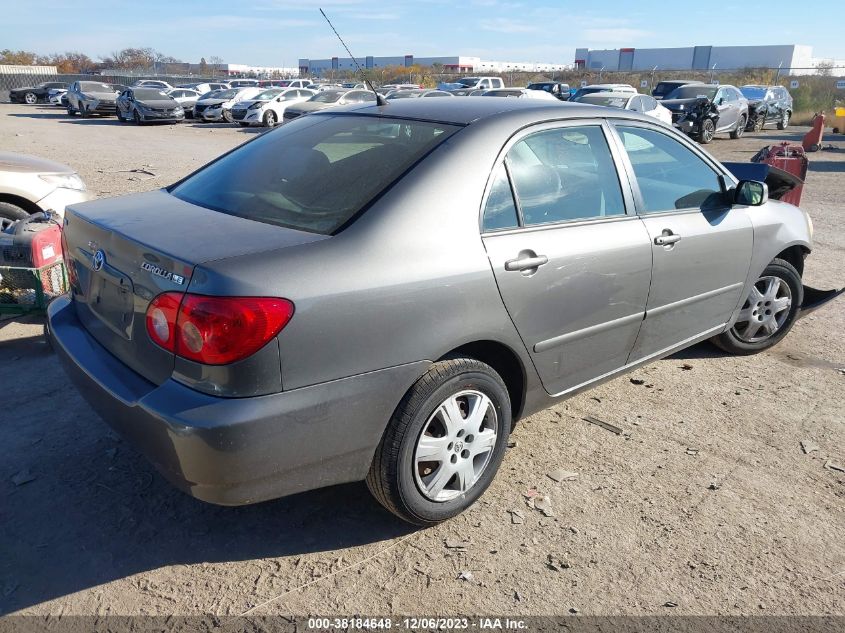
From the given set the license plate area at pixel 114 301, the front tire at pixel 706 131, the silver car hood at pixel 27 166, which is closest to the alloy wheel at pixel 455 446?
the license plate area at pixel 114 301

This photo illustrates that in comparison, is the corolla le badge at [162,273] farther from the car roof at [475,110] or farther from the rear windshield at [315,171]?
the car roof at [475,110]

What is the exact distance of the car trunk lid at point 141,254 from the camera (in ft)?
8.20

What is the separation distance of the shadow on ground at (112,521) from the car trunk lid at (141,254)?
2.46ft

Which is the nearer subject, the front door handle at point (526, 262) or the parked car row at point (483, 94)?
the front door handle at point (526, 262)

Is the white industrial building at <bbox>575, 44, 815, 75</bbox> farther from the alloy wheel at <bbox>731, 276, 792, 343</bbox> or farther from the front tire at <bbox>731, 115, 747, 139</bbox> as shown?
the alloy wheel at <bbox>731, 276, 792, 343</bbox>

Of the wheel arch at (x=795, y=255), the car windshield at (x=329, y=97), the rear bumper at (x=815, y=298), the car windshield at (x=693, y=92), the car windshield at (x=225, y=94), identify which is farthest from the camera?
the car windshield at (x=225, y=94)

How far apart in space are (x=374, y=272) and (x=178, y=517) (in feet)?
4.77

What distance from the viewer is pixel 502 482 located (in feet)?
11.2

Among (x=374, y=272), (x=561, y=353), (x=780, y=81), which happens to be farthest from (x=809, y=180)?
(x=780, y=81)

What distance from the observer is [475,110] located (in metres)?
3.35

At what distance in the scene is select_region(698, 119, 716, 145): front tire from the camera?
21.3 m

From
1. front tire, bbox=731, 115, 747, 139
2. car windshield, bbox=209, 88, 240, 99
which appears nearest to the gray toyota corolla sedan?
front tire, bbox=731, 115, 747, 139

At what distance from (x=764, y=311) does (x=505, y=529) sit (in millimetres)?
2959

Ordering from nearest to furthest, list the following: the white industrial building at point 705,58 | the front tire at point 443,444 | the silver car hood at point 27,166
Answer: the front tire at point 443,444, the silver car hood at point 27,166, the white industrial building at point 705,58
